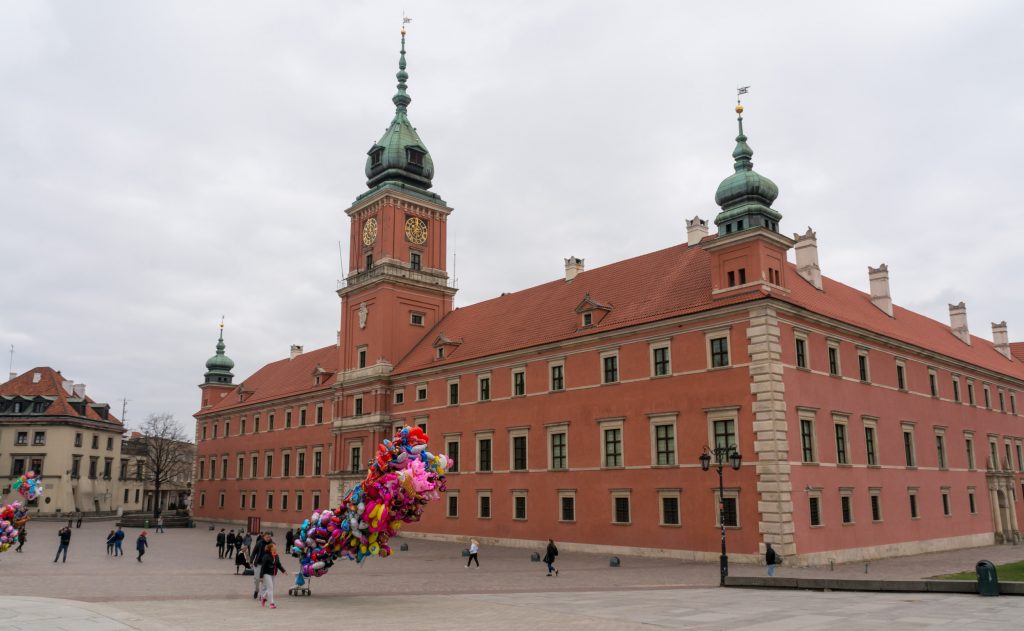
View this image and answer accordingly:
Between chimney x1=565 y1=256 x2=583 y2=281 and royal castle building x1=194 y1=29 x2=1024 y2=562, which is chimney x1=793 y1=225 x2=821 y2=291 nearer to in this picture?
royal castle building x1=194 y1=29 x2=1024 y2=562

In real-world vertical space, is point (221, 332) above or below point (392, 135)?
below

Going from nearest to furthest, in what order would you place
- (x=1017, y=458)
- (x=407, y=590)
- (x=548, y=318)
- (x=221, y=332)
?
(x=407, y=590) → (x=548, y=318) → (x=1017, y=458) → (x=221, y=332)

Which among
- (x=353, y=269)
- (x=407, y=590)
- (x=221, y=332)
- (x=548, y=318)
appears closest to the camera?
(x=407, y=590)

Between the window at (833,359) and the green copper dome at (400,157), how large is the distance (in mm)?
31658

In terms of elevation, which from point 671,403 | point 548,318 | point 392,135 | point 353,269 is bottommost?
point 671,403

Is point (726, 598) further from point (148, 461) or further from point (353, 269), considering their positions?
point (148, 461)

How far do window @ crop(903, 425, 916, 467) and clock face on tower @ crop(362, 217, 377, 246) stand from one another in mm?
34224

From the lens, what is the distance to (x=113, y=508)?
8094 centimetres

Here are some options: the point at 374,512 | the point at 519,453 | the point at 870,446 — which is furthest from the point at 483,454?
the point at 374,512

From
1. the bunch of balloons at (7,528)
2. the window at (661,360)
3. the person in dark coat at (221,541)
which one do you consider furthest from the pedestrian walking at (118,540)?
the window at (661,360)

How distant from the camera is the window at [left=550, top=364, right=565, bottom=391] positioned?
37781 millimetres

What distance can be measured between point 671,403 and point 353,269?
29221mm

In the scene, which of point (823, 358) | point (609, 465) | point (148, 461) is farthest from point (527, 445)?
point (148, 461)

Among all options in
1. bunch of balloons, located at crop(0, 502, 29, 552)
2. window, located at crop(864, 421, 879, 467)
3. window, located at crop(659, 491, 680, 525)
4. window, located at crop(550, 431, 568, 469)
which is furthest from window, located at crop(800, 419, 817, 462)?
bunch of balloons, located at crop(0, 502, 29, 552)
